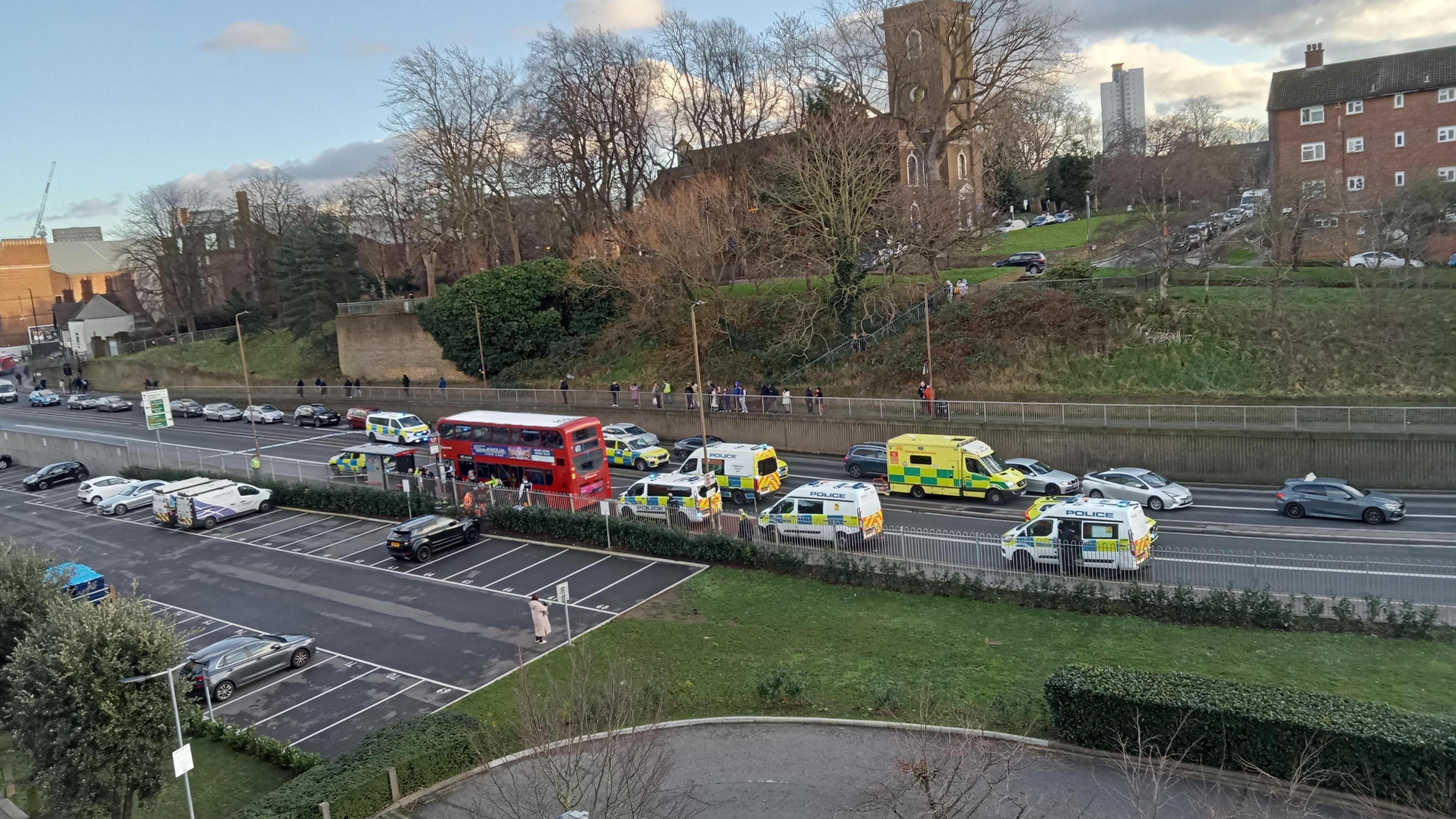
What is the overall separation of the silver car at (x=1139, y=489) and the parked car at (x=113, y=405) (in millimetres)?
63379

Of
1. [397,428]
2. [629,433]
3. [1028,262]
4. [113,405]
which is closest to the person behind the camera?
[629,433]

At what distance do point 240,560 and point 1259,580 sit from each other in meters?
29.0

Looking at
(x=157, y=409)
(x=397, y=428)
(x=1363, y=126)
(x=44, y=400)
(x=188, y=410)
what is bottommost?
(x=397, y=428)

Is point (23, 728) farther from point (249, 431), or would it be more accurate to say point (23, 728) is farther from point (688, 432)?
point (249, 431)

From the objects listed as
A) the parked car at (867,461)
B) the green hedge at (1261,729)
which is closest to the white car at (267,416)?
the parked car at (867,461)

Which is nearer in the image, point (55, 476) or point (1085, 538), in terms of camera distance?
point (1085, 538)

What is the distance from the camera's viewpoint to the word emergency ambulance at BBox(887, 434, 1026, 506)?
29.2 metres

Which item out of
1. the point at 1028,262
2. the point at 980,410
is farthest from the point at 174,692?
the point at 1028,262

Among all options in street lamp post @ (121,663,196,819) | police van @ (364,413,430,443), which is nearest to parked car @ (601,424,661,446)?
police van @ (364,413,430,443)

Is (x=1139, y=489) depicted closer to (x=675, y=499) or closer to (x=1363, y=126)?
(x=675, y=499)

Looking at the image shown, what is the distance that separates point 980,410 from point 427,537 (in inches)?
809

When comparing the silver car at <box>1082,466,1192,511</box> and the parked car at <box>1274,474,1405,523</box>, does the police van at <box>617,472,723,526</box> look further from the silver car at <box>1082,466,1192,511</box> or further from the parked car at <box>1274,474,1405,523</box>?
the parked car at <box>1274,474,1405,523</box>

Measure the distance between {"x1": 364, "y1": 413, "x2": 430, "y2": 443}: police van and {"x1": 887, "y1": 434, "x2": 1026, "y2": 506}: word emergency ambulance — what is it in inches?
948

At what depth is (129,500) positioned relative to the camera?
1469 inches
